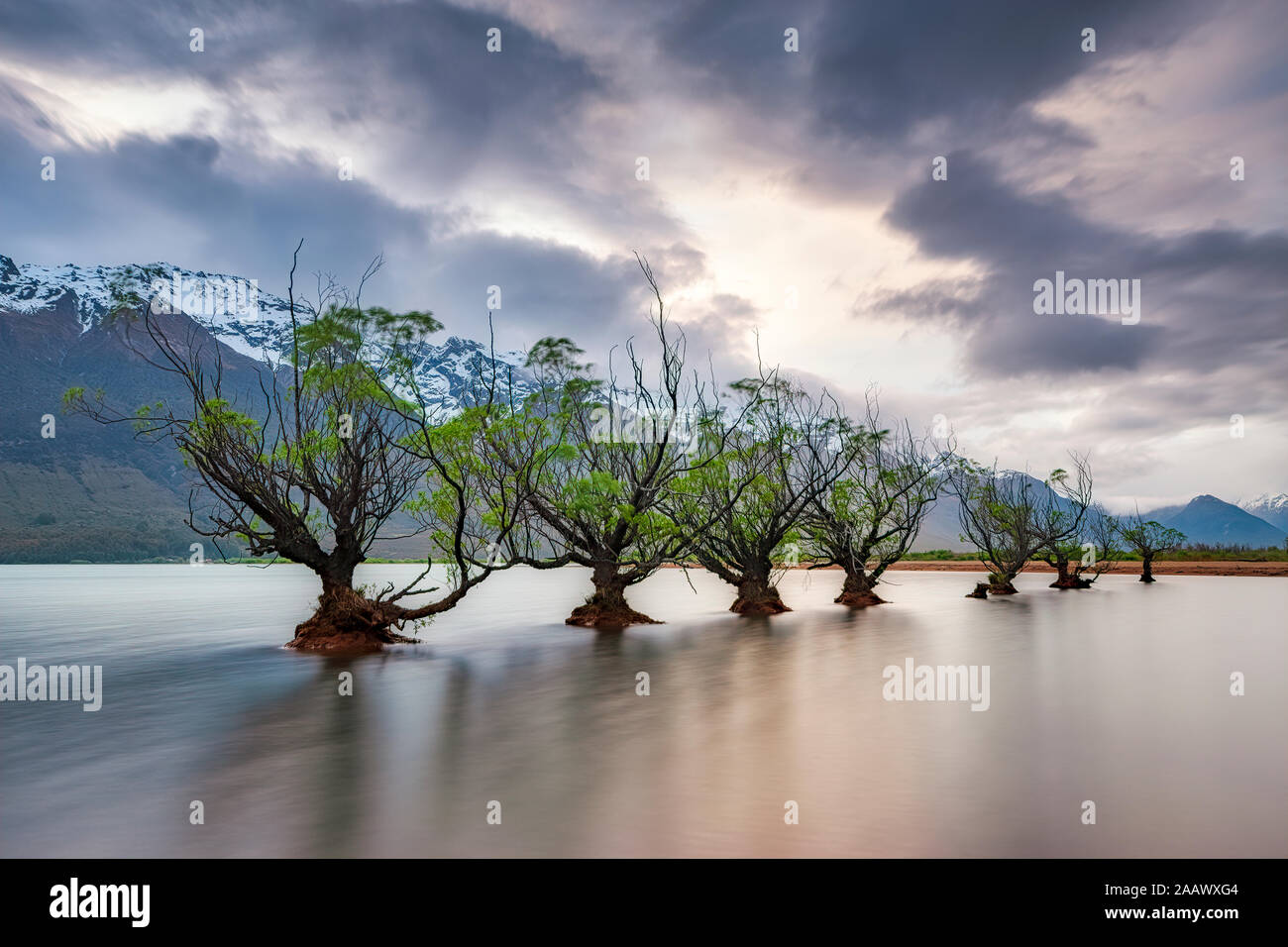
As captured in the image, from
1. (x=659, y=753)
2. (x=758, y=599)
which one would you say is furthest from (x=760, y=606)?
(x=659, y=753)

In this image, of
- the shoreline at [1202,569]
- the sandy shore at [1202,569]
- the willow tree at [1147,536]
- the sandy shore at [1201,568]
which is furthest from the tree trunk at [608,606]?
the sandy shore at [1201,568]

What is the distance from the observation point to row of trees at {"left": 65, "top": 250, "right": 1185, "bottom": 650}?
65.6 feet

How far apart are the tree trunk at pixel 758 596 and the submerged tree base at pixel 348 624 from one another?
17.7 meters

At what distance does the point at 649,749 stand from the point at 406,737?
4.05 meters

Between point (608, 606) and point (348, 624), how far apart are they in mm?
10798

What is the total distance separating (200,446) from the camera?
1889 centimetres

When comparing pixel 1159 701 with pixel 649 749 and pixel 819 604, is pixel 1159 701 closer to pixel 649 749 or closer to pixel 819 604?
pixel 649 749

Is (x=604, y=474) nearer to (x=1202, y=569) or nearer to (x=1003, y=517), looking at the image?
(x=1003, y=517)

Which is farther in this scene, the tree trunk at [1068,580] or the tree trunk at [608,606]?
the tree trunk at [1068,580]

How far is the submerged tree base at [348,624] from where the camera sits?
22.1 metres

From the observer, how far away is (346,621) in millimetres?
22172

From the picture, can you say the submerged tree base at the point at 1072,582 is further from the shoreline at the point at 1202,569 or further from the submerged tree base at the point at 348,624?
the submerged tree base at the point at 348,624

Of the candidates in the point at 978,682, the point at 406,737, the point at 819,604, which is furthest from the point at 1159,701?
the point at 819,604

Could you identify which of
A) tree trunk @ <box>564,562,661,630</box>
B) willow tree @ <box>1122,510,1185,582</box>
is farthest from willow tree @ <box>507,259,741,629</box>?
willow tree @ <box>1122,510,1185,582</box>
